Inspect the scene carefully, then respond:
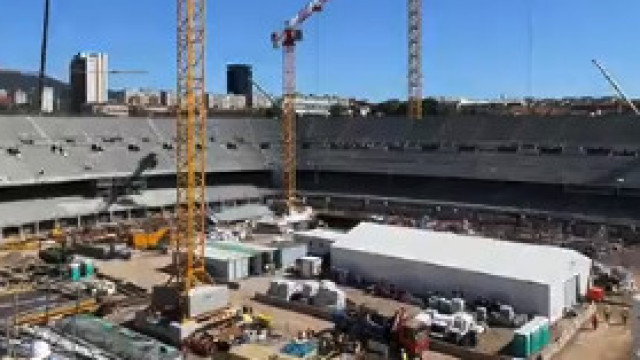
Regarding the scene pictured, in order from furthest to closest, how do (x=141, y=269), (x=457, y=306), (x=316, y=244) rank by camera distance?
1. (x=316, y=244)
2. (x=141, y=269)
3. (x=457, y=306)

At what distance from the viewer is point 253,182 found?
70938 mm

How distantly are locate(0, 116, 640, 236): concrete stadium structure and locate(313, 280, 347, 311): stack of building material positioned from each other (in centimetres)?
2606

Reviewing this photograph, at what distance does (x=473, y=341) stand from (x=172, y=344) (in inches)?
486

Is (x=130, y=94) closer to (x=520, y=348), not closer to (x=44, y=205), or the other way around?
(x=44, y=205)

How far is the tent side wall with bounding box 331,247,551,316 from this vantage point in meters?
30.4

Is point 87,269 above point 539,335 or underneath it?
above

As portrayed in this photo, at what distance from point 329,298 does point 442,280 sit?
578 centimetres

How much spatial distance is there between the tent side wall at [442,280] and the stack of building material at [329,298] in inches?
157

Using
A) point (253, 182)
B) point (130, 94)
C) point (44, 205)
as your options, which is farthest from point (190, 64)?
point (130, 94)

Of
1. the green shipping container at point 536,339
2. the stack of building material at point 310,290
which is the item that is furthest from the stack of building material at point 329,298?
the green shipping container at point 536,339

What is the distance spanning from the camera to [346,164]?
232 feet

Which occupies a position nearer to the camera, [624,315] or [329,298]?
[624,315]

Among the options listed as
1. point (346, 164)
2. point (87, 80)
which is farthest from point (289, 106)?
point (87, 80)

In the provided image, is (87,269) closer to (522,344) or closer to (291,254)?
(291,254)
